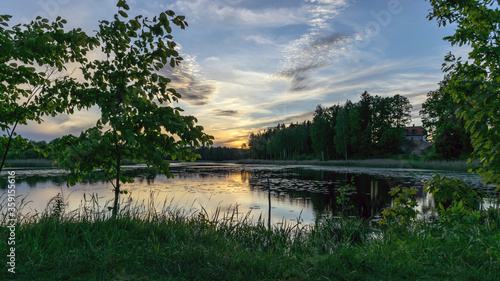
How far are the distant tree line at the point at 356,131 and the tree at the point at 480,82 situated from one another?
202 ft

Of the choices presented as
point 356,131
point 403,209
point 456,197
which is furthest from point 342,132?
point 456,197

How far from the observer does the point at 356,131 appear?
215ft

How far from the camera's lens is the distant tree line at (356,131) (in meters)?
64.4

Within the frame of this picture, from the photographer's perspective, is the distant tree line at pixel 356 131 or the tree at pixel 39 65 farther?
the distant tree line at pixel 356 131

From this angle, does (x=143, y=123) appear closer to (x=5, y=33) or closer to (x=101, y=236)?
(x=101, y=236)

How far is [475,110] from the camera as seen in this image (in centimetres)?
452

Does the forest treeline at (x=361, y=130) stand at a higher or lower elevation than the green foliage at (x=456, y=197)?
higher

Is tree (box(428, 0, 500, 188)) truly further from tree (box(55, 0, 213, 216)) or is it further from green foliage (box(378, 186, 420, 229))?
tree (box(55, 0, 213, 216))

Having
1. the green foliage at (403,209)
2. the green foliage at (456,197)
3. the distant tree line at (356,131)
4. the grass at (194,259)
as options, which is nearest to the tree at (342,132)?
the distant tree line at (356,131)

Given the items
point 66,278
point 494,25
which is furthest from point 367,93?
point 66,278

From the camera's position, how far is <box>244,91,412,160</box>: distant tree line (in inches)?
2537

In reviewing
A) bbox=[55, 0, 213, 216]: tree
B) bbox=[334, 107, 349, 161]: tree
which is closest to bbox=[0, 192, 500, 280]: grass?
bbox=[55, 0, 213, 216]: tree

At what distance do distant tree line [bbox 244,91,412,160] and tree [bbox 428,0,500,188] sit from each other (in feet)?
202

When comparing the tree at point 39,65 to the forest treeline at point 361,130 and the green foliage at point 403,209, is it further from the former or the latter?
the forest treeline at point 361,130
